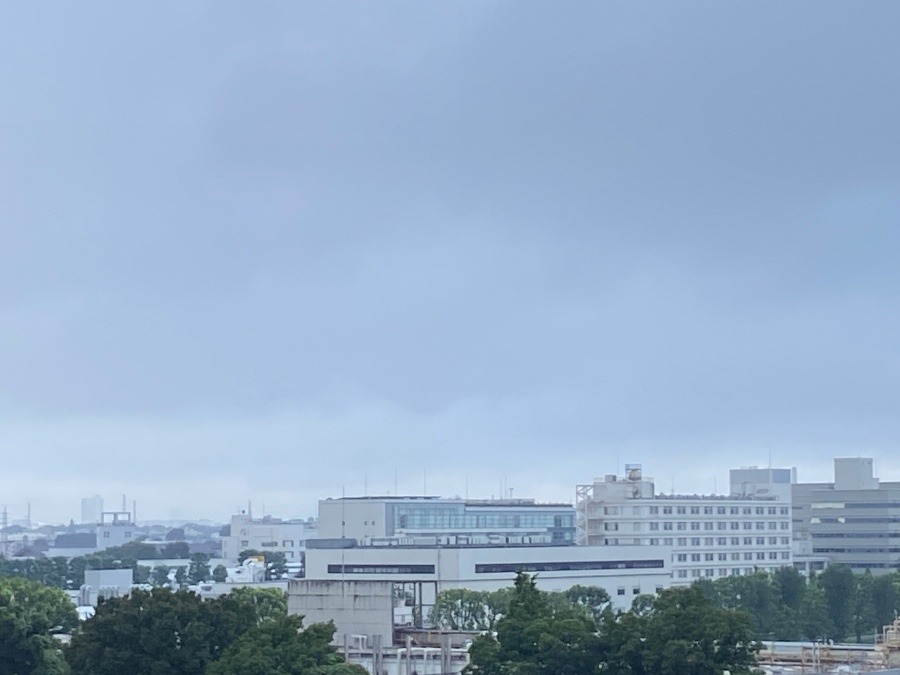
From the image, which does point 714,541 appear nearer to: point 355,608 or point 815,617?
point 815,617

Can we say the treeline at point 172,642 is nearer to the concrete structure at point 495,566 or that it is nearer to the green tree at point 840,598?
the concrete structure at point 495,566

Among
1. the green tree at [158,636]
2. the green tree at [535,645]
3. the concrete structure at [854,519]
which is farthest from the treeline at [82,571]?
the green tree at [535,645]

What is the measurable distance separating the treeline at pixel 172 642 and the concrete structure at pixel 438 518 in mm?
84946

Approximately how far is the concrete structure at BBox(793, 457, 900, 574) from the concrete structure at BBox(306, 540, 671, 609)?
164 feet

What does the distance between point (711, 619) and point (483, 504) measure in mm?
111552

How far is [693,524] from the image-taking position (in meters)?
137

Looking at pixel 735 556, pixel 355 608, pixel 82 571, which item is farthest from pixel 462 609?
pixel 82 571

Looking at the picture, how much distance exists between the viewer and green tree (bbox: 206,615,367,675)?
4666cm

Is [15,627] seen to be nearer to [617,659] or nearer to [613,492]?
[617,659]

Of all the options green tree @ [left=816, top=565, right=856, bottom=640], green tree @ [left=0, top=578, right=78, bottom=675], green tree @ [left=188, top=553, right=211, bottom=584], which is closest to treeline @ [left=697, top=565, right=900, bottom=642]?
green tree @ [left=816, top=565, right=856, bottom=640]

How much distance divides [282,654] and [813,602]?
65.9 meters

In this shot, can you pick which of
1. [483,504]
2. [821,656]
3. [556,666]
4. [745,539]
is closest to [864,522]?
[745,539]

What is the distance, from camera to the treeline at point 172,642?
155 feet

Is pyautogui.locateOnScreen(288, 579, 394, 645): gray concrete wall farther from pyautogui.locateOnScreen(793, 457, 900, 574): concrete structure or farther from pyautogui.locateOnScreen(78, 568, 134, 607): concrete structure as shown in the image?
pyautogui.locateOnScreen(793, 457, 900, 574): concrete structure
